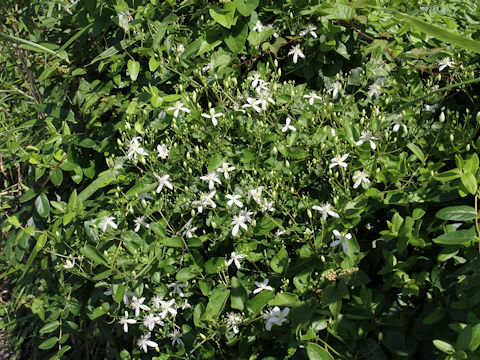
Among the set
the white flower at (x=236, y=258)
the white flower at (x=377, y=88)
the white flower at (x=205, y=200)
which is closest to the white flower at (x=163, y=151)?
the white flower at (x=205, y=200)

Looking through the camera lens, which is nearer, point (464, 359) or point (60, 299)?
point (464, 359)

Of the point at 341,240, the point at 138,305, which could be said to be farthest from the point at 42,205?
the point at 341,240

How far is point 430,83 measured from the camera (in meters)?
1.65

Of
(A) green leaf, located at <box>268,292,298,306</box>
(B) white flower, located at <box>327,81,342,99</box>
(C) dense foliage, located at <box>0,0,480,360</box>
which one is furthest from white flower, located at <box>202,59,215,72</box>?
(A) green leaf, located at <box>268,292,298,306</box>

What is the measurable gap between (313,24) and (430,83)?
0.52 m

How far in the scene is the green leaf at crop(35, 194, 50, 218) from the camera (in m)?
1.97

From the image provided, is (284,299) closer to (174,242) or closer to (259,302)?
(259,302)

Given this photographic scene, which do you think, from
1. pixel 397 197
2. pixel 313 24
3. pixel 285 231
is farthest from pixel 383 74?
pixel 285 231

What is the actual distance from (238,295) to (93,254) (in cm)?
53

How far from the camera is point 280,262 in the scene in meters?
1.54

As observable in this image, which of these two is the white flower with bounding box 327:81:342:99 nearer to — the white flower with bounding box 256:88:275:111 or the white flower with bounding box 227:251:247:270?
the white flower with bounding box 256:88:275:111

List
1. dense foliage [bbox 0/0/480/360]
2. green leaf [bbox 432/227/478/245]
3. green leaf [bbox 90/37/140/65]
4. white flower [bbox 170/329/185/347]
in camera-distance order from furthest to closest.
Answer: green leaf [bbox 90/37/140/65], white flower [bbox 170/329/185/347], dense foliage [bbox 0/0/480/360], green leaf [bbox 432/227/478/245]

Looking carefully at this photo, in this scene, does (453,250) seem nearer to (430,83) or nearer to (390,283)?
(390,283)

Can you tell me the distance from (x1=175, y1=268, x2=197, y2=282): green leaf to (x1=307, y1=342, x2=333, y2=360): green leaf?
500 mm
